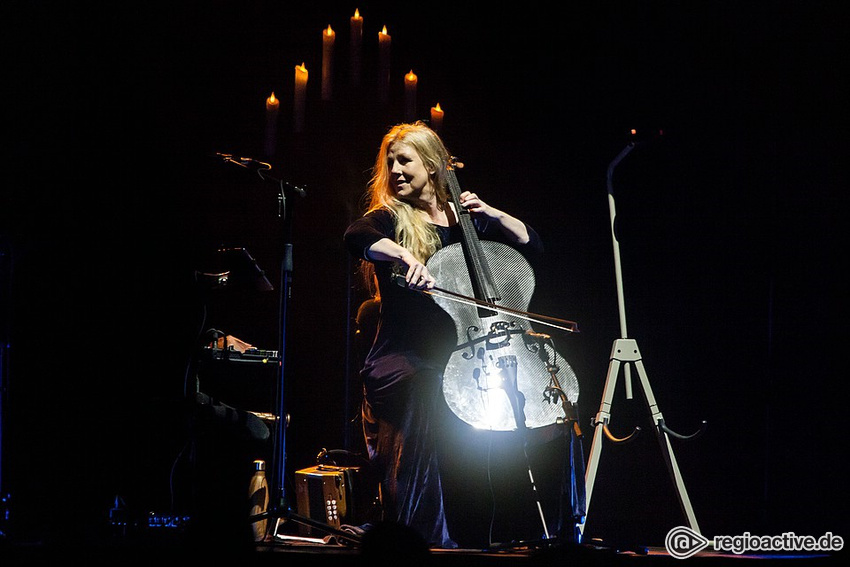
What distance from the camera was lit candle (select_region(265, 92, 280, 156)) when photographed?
3.75m

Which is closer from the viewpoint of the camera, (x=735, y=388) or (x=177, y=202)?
(x=735, y=388)

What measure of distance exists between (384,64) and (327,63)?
11.3 inches

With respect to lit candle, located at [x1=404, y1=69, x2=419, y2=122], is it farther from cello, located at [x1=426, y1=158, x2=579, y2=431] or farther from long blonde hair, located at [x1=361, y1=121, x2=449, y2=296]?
cello, located at [x1=426, y1=158, x2=579, y2=431]

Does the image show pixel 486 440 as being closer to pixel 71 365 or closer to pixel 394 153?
pixel 394 153

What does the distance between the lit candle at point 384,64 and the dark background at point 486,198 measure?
13cm

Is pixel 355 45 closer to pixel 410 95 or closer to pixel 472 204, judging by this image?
pixel 410 95

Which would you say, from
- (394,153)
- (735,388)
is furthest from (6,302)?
(735,388)

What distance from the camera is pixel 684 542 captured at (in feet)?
8.45

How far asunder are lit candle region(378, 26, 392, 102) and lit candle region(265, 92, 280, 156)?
52 cm

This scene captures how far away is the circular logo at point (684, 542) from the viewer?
8.30ft

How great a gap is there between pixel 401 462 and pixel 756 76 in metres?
2.59

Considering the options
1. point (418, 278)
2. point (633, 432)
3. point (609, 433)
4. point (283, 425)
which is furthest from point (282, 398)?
point (633, 432)

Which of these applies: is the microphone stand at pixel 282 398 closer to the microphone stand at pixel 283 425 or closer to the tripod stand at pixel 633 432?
the microphone stand at pixel 283 425

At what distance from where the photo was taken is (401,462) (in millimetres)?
2785
